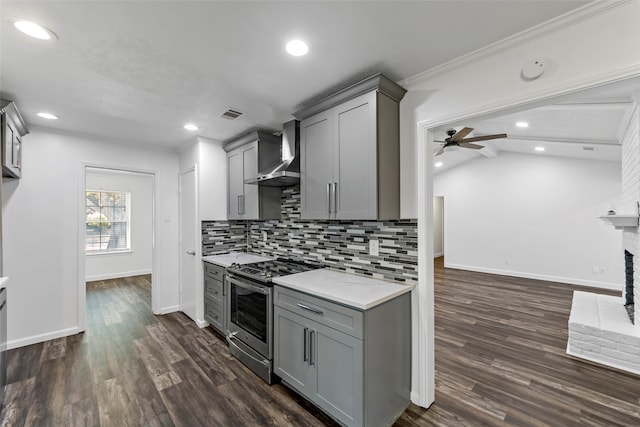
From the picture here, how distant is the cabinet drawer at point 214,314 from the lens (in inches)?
126

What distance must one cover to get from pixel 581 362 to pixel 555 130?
10.7 feet

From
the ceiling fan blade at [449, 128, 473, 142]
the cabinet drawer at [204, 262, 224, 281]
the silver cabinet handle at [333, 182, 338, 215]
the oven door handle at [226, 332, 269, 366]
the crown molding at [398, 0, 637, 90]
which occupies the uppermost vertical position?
the ceiling fan blade at [449, 128, 473, 142]

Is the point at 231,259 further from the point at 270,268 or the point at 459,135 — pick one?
the point at 459,135

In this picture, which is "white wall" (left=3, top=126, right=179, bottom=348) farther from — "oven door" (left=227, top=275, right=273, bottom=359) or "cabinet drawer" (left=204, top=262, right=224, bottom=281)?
"oven door" (left=227, top=275, right=273, bottom=359)

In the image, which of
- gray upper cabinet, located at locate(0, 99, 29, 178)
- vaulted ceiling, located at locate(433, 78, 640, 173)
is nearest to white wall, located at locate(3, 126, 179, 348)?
gray upper cabinet, located at locate(0, 99, 29, 178)

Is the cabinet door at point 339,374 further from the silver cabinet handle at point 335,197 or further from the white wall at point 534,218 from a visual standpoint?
the white wall at point 534,218

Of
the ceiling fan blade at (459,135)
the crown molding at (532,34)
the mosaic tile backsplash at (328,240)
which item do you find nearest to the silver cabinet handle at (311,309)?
the mosaic tile backsplash at (328,240)

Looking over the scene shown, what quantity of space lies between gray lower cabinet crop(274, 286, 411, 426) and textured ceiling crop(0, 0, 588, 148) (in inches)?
65.9

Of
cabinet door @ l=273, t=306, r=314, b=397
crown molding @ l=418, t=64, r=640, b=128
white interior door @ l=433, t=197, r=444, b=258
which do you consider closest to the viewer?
crown molding @ l=418, t=64, r=640, b=128

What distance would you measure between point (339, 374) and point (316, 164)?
1.65 metres

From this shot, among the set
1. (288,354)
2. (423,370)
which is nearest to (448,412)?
(423,370)

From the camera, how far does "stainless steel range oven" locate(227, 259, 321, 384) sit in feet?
7.80

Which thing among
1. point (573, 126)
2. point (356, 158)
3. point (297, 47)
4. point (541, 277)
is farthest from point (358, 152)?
point (541, 277)

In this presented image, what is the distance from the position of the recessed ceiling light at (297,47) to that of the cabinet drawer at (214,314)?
2788 millimetres
